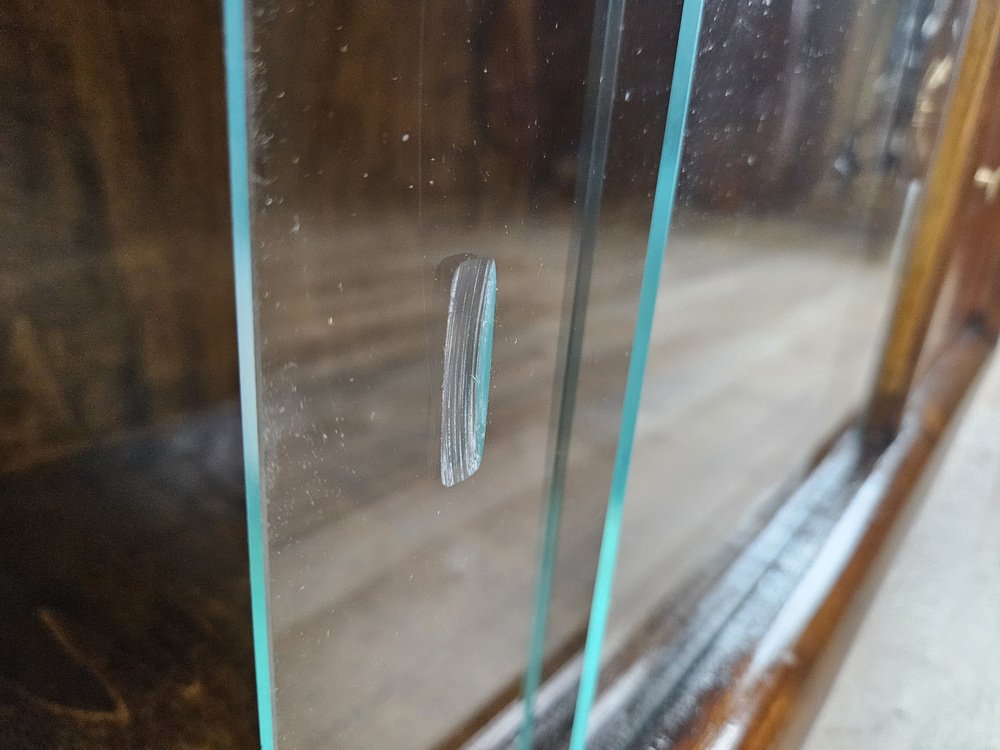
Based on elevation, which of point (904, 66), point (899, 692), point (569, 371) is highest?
point (904, 66)

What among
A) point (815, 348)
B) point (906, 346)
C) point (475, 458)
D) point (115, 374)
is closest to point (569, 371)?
point (475, 458)

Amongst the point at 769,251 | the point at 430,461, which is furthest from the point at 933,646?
the point at 430,461

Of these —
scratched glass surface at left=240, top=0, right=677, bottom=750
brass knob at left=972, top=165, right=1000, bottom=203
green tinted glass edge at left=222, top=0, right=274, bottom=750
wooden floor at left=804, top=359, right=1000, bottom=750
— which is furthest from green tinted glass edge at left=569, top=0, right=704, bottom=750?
brass knob at left=972, top=165, right=1000, bottom=203

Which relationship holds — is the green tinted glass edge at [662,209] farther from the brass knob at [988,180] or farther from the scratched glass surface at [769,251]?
the brass knob at [988,180]

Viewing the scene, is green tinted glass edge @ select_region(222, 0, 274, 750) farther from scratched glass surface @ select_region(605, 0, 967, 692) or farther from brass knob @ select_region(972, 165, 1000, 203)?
brass knob @ select_region(972, 165, 1000, 203)

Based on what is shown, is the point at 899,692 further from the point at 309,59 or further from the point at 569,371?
the point at 309,59

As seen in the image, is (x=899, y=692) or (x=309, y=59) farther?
(x=899, y=692)

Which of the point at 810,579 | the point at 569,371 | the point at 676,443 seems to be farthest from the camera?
the point at 810,579
